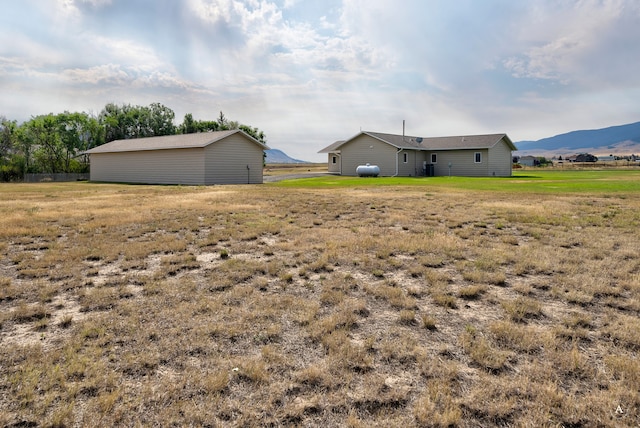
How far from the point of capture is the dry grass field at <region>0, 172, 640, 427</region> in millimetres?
2443

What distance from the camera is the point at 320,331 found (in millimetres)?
3479

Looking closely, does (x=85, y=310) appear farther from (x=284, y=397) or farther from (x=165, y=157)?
(x=165, y=157)

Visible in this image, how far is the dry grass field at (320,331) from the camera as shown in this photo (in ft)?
8.02

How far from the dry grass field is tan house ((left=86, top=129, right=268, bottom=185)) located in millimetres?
20029

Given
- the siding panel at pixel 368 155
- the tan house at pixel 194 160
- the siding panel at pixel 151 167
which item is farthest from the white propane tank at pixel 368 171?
the siding panel at pixel 151 167

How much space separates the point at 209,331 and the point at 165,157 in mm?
28499

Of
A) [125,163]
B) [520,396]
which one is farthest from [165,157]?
[520,396]

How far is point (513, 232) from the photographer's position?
8227 millimetres

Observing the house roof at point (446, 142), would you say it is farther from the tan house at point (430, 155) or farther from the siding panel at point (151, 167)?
the siding panel at point (151, 167)

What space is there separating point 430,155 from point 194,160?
2404cm

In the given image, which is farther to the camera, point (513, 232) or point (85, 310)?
point (513, 232)

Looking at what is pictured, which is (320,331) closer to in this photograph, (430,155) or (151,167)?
(151,167)

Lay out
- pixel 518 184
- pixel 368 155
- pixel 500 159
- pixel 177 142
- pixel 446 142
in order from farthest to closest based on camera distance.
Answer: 1. pixel 446 142
2. pixel 500 159
3. pixel 368 155
4. pixel 177 142
5. pixel 518 184

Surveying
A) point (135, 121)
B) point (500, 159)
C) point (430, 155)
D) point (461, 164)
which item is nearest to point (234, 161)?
point (430, 155)
